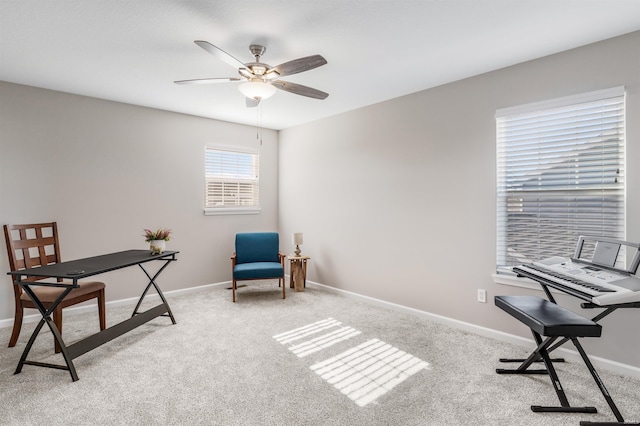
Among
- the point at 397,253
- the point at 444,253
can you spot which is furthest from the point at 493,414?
the point at 397,253

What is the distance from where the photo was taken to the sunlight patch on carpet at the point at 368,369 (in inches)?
89.3

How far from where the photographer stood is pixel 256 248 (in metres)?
4.88

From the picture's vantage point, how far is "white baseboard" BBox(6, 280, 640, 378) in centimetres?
250

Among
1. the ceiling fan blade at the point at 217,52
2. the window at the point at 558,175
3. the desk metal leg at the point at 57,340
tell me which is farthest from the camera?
the window at the point at 558,175

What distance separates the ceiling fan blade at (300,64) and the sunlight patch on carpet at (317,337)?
2295 millimetres

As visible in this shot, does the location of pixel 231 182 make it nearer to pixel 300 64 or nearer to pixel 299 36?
pixel 299 36

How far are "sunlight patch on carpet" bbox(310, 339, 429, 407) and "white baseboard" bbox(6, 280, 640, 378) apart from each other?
2.93ft

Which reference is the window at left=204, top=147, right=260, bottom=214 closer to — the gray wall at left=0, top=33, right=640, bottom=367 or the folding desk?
the gray wall at left=0, top=33, right=640, bottom=367

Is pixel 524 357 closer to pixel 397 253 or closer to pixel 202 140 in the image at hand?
pixel 397 253

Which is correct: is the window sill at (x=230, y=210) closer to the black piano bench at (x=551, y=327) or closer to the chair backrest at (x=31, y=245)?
the chair backrest at (x=31, y=245)

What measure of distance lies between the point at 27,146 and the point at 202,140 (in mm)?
1966

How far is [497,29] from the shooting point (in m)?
2.37

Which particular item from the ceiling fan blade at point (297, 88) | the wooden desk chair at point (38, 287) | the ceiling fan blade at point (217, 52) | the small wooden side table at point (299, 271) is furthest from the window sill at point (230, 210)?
the ceiling fan blade at point (217, 52)

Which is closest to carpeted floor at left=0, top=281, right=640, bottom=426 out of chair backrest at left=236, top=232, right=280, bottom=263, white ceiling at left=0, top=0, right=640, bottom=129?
chair backrest at left=236, top=232, right=280, bottom=263
